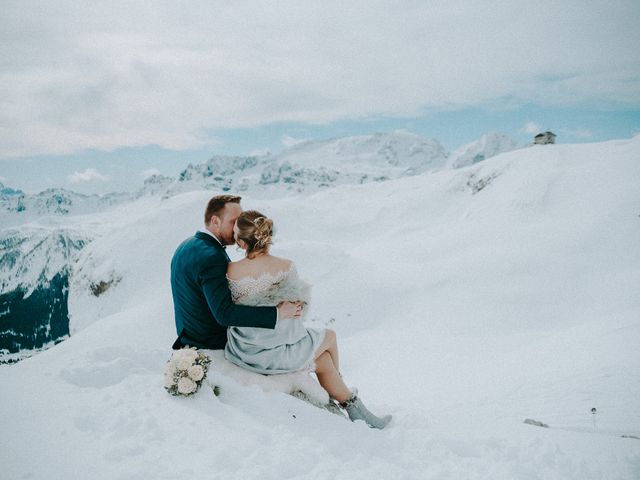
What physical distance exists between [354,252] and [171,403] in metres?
33.8

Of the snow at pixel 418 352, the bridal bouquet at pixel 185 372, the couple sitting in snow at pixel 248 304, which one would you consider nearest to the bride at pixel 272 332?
the couple sitting in snow at pixel 248 304

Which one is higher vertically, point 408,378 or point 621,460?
point 621,460

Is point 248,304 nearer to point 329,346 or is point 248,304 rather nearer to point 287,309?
point 287,309

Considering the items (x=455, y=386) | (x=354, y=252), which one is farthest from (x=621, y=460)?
(x=354, y=252)

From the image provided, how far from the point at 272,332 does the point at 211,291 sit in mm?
1169

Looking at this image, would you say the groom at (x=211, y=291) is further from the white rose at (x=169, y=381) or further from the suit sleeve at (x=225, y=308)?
the white rose at (x=169, y=381)

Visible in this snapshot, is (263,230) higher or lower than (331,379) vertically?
higher

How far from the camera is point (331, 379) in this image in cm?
648

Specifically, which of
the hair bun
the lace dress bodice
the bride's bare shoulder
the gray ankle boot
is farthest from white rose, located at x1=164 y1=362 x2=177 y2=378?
the gray ankle boot

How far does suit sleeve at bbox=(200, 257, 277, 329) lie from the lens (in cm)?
555

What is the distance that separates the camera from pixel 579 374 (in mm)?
12211

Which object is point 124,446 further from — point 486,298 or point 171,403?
point 486,298

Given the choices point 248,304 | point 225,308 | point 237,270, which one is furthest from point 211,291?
point 248,304

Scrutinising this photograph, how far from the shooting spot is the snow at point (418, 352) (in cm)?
461
